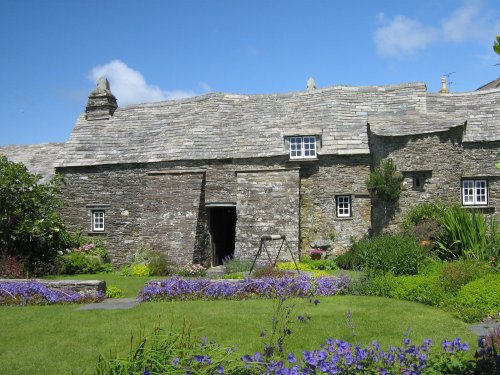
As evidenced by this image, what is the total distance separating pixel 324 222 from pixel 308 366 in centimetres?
1604

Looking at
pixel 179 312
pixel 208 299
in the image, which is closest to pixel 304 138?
pixel 208 299

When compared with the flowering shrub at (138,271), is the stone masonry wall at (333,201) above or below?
above

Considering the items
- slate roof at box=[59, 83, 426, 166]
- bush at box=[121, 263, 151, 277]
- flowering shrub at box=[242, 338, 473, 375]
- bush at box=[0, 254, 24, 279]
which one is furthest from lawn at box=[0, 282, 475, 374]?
slate roof at box=[59, 83, 426, 166]

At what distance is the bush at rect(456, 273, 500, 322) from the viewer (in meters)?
10.9

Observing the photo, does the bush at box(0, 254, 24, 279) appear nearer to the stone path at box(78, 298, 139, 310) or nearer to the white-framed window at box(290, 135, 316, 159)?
the stone path at box(78, 298, 139, 310)

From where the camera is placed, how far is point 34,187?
1908 centimetres

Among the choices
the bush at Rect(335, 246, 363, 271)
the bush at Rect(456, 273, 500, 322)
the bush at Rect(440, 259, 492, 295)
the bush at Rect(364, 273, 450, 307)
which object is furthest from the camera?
the bush at Rect(335, 246, 363, 271)

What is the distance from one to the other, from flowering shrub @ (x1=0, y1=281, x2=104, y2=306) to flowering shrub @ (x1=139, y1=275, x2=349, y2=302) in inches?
61.2

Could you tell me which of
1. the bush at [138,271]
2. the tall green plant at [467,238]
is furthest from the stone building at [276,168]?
the tall green plant at [467,238]

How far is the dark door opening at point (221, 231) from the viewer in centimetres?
2309

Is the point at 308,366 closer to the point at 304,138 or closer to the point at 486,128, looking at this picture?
the point at 304,138

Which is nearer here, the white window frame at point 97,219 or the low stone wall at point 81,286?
the low stone wall at point 81,286

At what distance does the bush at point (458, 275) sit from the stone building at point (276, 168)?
7424 millimetres

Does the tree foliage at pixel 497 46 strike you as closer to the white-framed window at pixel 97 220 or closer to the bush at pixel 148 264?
the bush at pixel 148 264
